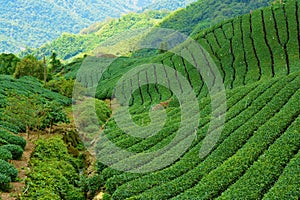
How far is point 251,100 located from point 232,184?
1325 cm

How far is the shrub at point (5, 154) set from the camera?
73.5 ft

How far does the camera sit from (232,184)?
19125mm

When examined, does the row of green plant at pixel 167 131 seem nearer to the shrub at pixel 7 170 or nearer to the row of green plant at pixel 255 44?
the shrub at pixel 7 170

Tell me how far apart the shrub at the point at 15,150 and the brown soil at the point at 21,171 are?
1.22 feet

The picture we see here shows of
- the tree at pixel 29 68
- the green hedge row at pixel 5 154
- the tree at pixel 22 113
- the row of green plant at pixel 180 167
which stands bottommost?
the row of green plant at pixel 180 167

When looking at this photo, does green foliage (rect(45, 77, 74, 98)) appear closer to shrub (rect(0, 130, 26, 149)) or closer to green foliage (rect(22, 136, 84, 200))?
green foliage (rect(22, 136, 84, 200))

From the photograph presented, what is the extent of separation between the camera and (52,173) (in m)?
23.7

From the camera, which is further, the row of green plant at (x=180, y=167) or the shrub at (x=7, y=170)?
the row of green plant at (x=180, y=167)

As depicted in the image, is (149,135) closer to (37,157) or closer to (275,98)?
(37,157)

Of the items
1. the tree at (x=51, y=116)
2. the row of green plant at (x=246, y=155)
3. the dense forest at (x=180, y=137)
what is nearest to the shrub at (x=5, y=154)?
the dense forest at (x=180, y=137)

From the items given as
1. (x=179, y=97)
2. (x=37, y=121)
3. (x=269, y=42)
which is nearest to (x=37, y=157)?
(x=37, y=121)

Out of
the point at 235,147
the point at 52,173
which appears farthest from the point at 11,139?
the point at 235,147

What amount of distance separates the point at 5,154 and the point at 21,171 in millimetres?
1727

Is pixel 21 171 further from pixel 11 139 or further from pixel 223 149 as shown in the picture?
pixel 223 149
